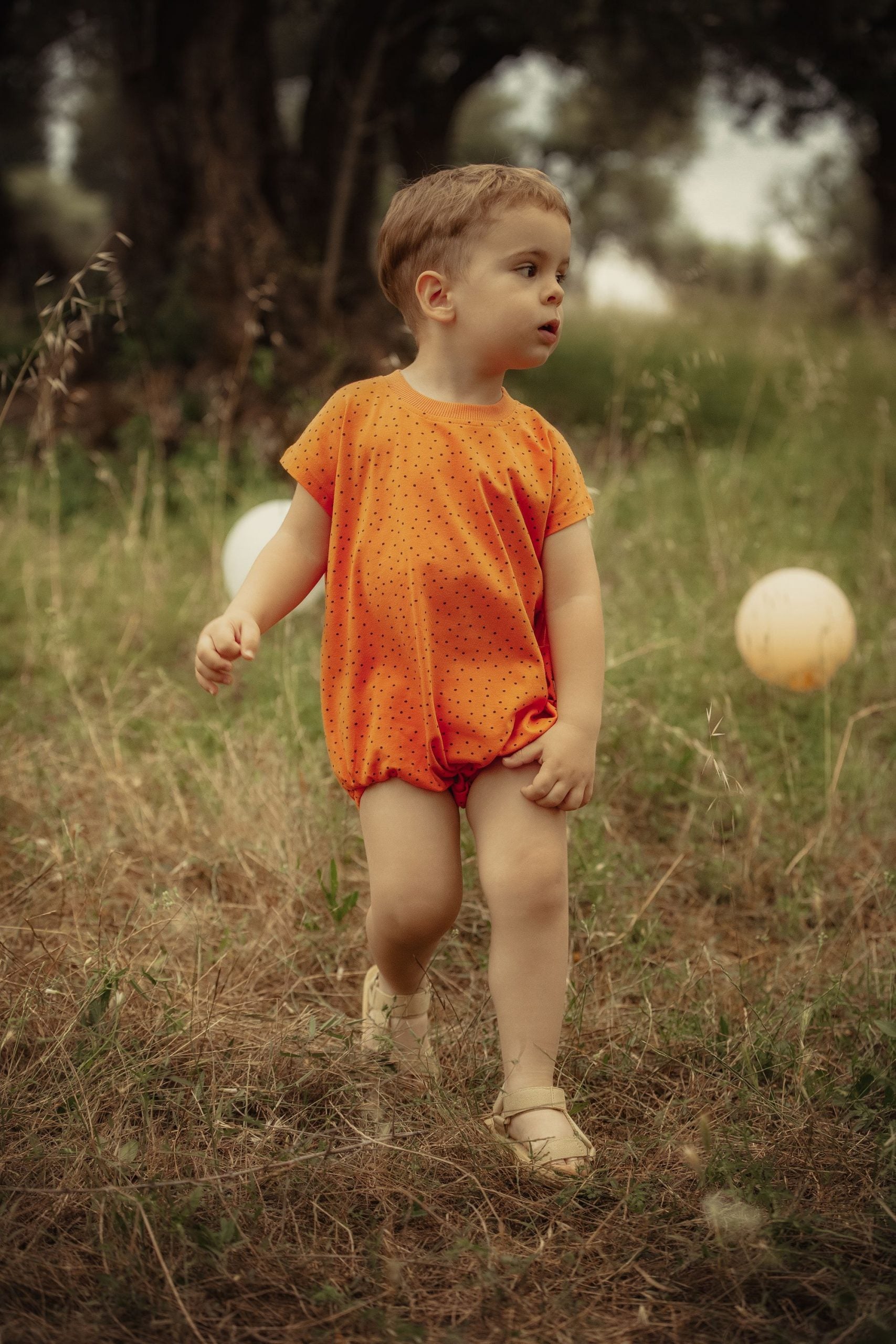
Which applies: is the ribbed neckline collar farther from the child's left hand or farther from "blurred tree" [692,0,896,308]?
"blurred tree" [692,0,896,308]

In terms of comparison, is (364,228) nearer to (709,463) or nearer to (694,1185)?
(709,463)

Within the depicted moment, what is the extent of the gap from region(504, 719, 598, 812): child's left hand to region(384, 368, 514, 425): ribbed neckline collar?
578 millimetres

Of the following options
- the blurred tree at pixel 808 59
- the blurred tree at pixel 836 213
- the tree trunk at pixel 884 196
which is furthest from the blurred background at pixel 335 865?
the blurred tree at pixel 836 213

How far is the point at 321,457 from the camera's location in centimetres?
220

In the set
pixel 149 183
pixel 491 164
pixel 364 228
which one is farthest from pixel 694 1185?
pixel 364 228

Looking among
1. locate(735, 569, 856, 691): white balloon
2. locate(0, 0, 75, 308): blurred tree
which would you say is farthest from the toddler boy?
locate(0, 0, 75, 308): blurred tree

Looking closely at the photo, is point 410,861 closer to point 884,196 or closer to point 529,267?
point 529,267

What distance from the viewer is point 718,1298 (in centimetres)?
167

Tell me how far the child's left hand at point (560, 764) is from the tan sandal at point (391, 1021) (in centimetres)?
53

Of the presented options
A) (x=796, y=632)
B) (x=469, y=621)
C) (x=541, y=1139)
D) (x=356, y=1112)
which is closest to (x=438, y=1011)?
(x=356, y=1112)

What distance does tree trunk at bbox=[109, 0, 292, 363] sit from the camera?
6941 mm

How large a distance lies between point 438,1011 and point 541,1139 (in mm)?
559

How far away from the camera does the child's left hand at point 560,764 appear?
203 centimetres

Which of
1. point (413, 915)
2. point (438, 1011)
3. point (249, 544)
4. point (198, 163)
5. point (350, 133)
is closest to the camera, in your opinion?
point (413, 915)
